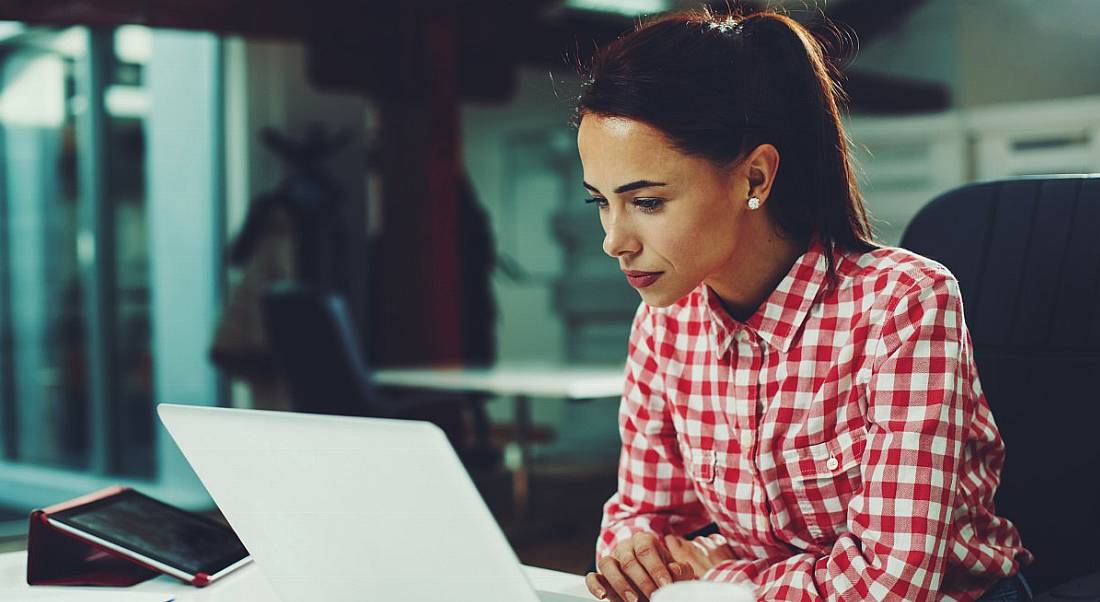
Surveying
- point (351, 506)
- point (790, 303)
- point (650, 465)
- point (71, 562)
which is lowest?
point (71, 562)

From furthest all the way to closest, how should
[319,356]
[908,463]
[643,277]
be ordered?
[319,356] < [643,277] < [908,463]

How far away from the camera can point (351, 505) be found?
0.76m

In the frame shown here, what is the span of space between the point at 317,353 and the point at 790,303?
9.65 ft

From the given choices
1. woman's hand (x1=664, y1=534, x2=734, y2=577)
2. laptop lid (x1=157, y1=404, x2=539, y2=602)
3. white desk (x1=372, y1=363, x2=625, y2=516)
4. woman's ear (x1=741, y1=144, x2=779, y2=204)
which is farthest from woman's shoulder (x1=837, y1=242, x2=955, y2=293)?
white desk (x1=372, y1=363, x2=625, y2=516)

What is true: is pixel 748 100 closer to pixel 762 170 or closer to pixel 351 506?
pixel 762 170

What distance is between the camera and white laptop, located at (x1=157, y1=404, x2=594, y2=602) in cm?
71

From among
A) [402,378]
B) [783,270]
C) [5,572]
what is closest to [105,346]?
[402,378]

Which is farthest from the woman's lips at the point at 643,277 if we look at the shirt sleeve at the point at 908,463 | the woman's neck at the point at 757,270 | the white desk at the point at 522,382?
the white desk at the point at 522,382

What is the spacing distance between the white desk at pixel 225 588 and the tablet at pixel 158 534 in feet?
0.06

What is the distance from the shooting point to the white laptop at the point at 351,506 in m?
0.71

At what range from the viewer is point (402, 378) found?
3980mm

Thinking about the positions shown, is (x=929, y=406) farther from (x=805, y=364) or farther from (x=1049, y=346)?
(x=1049, y=346)

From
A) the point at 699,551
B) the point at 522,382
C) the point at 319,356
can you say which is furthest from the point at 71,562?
the point at 319,356

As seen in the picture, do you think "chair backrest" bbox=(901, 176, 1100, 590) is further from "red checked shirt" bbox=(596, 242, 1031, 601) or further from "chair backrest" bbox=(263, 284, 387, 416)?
"chair backrest" bbox=(263, 284, 387, 416)
